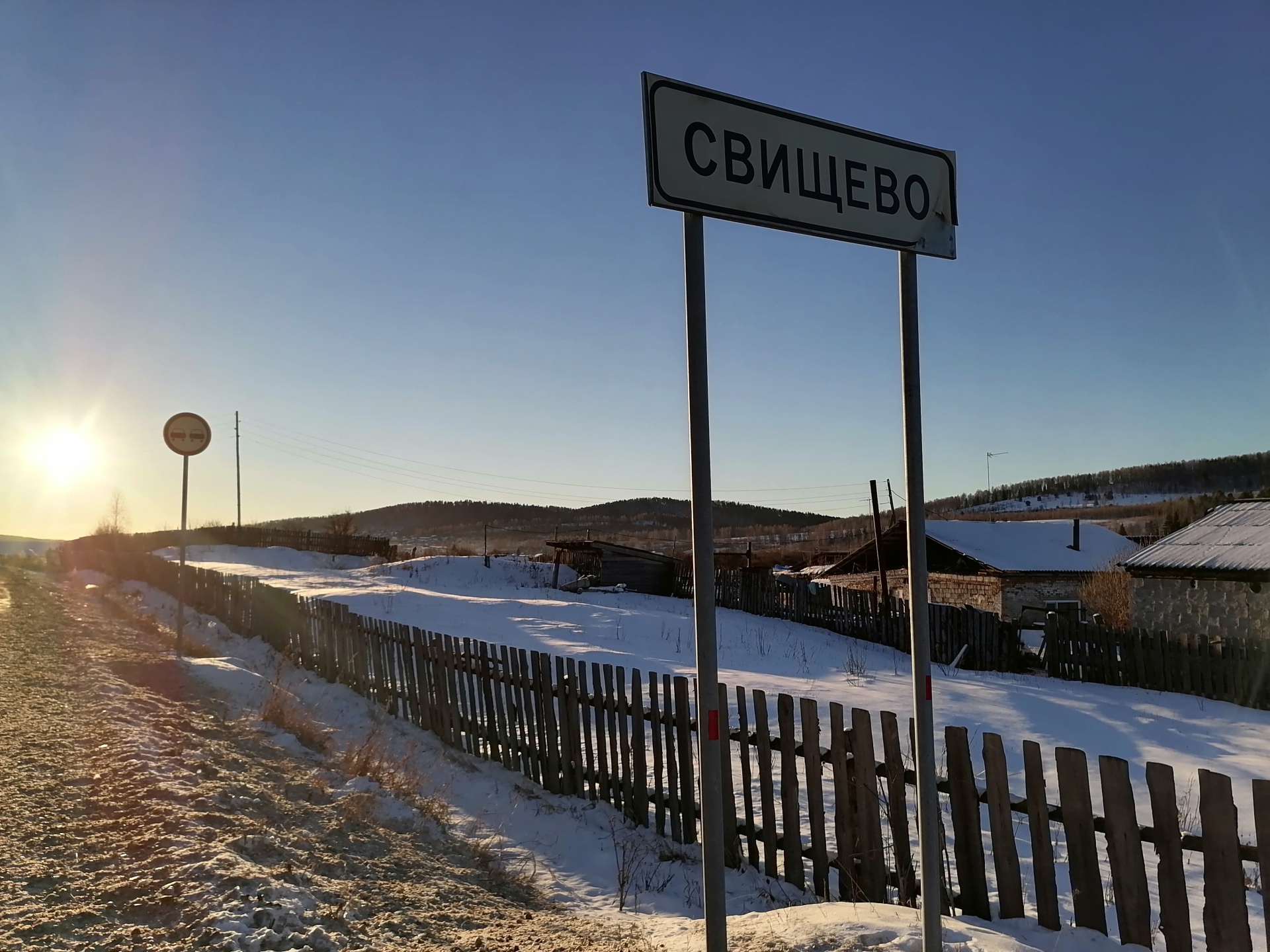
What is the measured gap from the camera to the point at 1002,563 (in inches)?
904

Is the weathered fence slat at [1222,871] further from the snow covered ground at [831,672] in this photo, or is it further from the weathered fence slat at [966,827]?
the snow covered ground at [831,672]

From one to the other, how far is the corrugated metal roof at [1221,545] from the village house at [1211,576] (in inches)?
0.6

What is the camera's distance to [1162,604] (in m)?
16.4

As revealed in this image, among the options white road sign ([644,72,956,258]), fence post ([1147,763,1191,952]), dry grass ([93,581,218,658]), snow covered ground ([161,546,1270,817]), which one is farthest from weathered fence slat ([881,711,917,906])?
dry grass ([93,581,218,658])

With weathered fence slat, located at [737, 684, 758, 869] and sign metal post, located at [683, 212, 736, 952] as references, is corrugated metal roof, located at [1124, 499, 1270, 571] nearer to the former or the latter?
weathered fence slat, located at [737, 684, 758, 869]

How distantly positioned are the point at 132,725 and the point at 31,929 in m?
3.58

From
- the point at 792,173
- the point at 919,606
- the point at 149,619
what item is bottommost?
the point at 149,619

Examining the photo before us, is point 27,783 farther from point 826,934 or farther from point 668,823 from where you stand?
point 826,934

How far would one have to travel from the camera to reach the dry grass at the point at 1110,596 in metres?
20.0

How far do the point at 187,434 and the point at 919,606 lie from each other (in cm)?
1172

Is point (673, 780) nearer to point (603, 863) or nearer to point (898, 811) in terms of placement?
point (603, 863)

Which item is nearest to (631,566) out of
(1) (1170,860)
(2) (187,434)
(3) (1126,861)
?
(2) (187,434)

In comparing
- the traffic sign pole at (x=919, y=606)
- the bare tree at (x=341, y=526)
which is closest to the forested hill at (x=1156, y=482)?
the bare tree at (x=341, y=526)

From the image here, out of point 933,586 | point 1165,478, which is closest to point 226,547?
point 933,586
